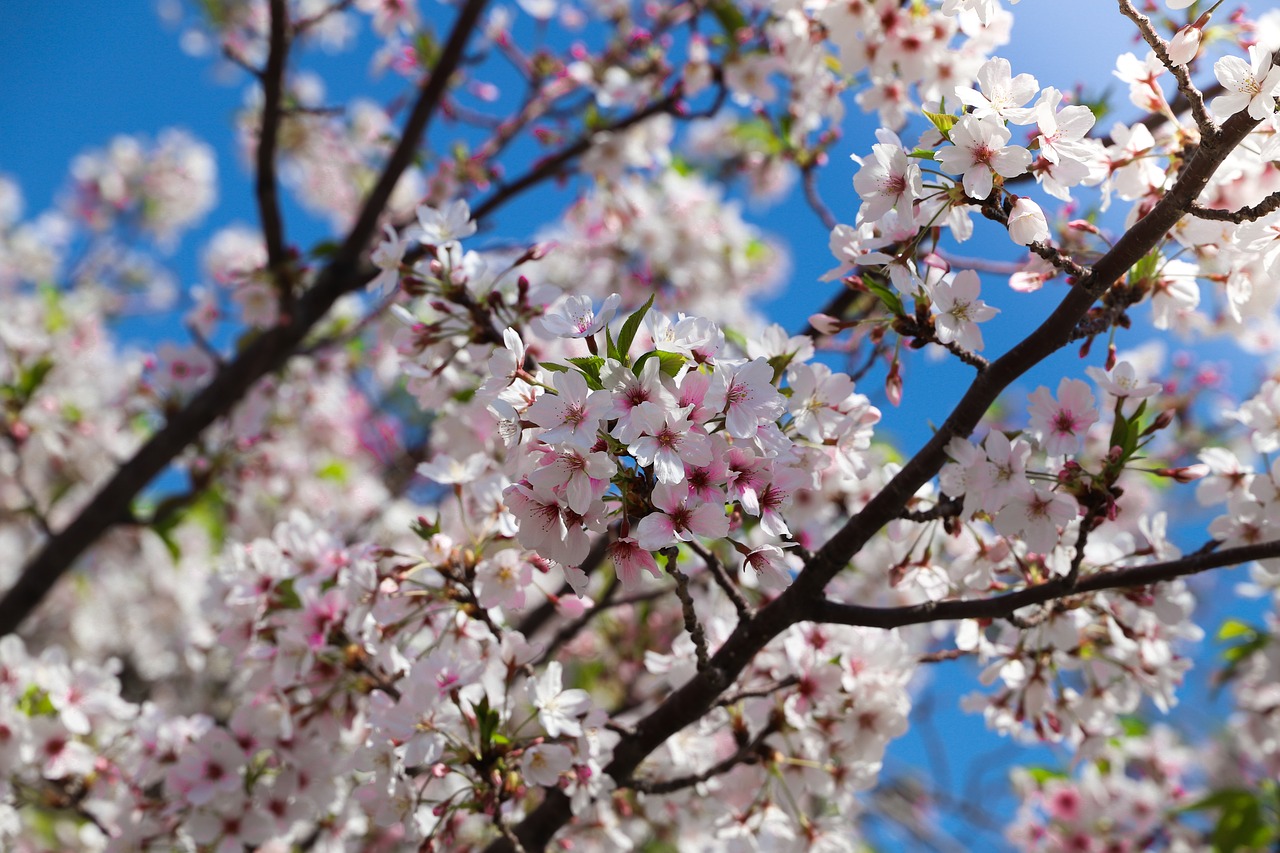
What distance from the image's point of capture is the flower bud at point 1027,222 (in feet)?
4.87

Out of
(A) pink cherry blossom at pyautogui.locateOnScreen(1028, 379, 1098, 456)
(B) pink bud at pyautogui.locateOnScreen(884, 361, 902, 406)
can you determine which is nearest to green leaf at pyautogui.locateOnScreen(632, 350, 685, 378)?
(B) pink bud at pyautogui.locateOnScreen(884, 361, 902, 406)

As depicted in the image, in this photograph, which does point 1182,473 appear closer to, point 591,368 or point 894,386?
point 894,386

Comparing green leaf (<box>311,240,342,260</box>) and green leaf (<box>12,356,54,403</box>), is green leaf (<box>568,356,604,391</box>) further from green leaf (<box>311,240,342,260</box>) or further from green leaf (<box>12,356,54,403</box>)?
green leaf (<box>12,356,54,403</box>)

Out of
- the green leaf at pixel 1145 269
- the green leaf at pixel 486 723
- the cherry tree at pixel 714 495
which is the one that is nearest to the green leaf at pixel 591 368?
the cherry tree at pixel 714 495

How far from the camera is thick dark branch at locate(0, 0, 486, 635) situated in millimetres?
3502

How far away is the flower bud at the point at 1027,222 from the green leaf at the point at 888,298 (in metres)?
0.23

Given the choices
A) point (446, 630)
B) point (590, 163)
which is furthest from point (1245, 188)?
point (590, 163)

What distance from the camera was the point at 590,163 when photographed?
13.6ft

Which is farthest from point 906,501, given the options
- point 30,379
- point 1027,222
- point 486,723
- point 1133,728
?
point 30,379

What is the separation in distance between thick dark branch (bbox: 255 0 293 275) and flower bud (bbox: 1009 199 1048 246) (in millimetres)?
2799

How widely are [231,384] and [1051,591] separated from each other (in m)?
3.23

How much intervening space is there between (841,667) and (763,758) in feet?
0.93

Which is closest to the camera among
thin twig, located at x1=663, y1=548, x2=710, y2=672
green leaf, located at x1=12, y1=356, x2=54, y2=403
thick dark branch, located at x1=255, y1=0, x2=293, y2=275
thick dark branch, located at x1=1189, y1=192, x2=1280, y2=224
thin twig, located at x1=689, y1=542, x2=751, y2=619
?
thick dark branch, located at x1=1189, y1=192, x2=1280, y2=224

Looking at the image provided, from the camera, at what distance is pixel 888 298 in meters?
1.63
